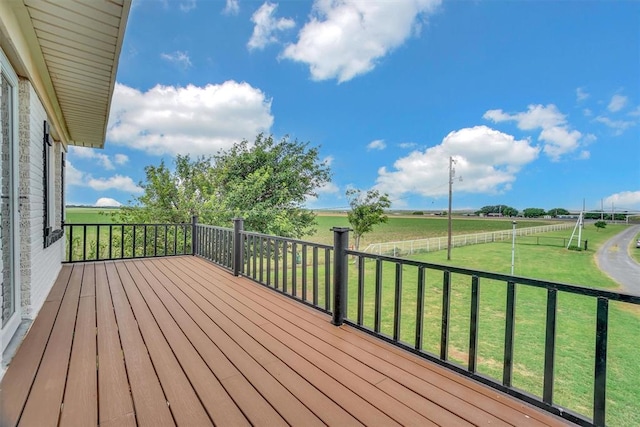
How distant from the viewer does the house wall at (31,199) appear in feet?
7.77

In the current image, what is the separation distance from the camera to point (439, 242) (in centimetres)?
2216

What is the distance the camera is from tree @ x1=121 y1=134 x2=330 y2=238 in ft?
33.8

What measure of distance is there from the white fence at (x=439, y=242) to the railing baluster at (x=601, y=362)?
9.52 metres

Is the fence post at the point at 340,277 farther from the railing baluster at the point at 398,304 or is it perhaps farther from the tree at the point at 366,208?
the tree at the point at 366,208

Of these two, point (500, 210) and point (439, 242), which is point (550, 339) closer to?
point (439, 242)

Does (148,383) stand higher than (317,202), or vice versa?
(317,202)

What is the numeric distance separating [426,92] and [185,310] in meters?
31.6

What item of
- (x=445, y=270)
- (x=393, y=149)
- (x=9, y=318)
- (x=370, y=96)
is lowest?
(x=9, y=318)

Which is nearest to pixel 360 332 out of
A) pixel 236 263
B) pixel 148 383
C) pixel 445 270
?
pixel 445 270

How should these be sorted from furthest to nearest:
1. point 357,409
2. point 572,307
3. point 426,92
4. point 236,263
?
point 426,92
point 572,307
point 236,263
point 357,409

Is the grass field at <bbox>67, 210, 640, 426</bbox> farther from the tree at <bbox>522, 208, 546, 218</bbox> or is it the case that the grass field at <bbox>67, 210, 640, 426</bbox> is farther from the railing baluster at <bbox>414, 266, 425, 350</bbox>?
the tree at <bbox>522, 208, 546, 218</bbox>

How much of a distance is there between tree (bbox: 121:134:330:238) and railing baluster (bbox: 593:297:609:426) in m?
9.93

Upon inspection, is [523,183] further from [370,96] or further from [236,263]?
[236,263]

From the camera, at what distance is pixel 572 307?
10203 millimetres
